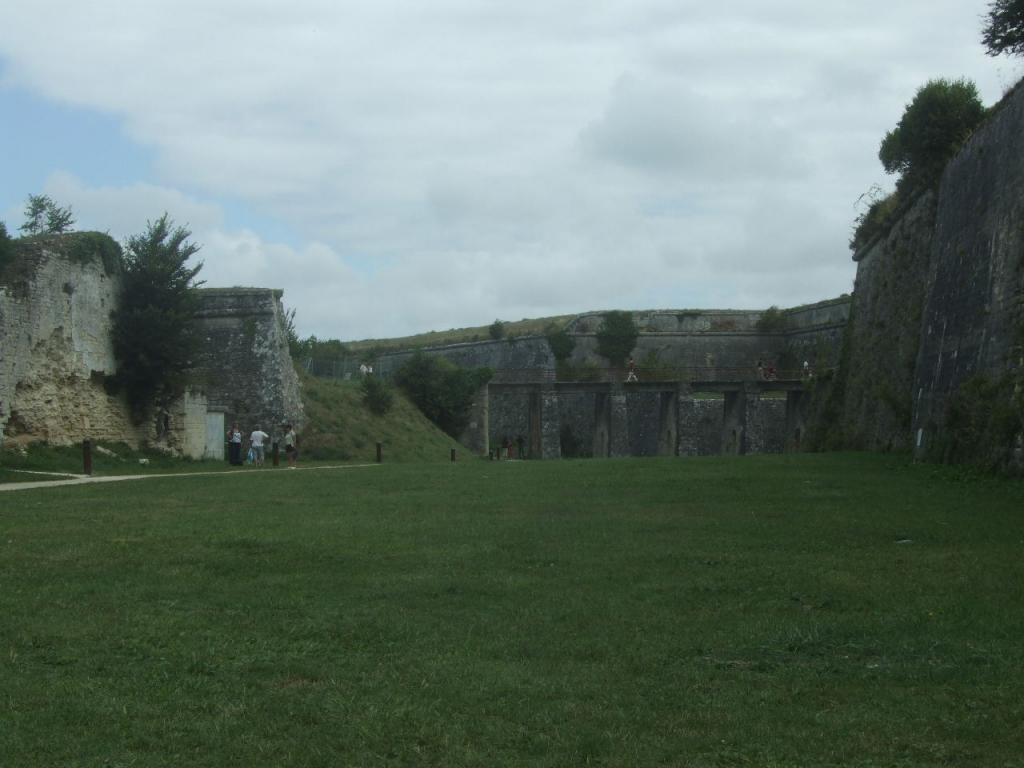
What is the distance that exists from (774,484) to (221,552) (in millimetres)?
9187

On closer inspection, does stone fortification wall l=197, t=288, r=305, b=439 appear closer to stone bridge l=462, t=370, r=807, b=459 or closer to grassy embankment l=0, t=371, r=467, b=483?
grassy embankment l=0, t=371, r=467, b=483

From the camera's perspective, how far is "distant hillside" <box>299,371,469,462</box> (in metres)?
44.3

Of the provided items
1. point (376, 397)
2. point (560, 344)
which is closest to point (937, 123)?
point (376, 397)

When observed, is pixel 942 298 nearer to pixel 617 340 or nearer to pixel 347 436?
pixel 347 436

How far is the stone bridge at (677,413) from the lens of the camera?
206 ft

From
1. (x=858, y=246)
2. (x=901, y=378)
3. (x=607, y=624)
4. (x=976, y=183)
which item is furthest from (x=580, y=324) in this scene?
(x=607, y=624)

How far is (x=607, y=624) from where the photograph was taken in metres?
6.95

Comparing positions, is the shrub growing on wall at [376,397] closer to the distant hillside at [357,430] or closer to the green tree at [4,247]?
the distant hillside at [357,430]

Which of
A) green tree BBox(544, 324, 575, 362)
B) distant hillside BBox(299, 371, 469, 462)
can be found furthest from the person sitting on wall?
distant hillside BBox(299, 371, 469, 462)

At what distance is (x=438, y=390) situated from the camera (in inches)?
2244

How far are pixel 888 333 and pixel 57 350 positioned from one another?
2021 cm

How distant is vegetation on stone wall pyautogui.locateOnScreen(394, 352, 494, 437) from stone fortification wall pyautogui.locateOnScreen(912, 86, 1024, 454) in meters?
35.1

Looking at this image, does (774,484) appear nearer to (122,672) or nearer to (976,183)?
(976,183)

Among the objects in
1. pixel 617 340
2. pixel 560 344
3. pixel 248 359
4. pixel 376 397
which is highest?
pixel 617 340
